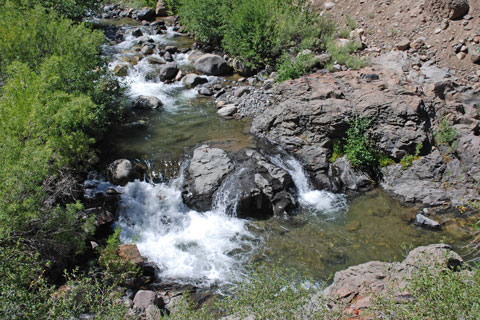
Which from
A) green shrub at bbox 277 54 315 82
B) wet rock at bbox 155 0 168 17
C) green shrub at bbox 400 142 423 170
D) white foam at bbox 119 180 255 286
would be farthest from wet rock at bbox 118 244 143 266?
wet rock at bbox 155 0 168 17

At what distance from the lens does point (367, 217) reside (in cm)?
927

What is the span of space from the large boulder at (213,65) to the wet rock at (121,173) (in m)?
7.61

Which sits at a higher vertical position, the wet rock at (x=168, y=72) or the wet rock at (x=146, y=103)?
the wet rock at (x=168, y=72)

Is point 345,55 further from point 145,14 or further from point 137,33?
point 145,14

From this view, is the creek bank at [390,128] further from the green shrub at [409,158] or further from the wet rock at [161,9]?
the wet rock at [161,9]

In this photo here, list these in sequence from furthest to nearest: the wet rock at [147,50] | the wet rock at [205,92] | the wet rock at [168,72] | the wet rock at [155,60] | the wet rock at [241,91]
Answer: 1. the wet rock at [147,50]
2. the wet rock at [155,60]
3. the wet rock at [168,72]
4. the wet rock at [205,92]
5. the wet rock at [241,91]

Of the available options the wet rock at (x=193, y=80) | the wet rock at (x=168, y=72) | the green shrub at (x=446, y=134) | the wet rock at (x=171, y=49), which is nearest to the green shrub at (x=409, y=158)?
the green shrub at (x=446, y=134)

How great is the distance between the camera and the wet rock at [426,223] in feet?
28.9

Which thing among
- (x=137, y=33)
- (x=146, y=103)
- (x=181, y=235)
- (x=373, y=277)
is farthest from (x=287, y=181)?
(x=137, y=33)

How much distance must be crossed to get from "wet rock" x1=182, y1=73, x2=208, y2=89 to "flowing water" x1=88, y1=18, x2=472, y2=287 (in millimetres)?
3978

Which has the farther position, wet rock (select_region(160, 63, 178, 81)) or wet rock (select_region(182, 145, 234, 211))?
wet rock (select_region(160, 63, 178, 81))

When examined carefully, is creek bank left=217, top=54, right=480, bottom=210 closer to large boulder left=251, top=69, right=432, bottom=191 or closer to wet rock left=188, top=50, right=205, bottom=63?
large boulder left=251, top=69, right=432, bottom=191

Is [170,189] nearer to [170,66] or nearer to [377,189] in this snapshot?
[377,189]

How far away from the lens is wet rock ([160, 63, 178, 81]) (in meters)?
15.5
